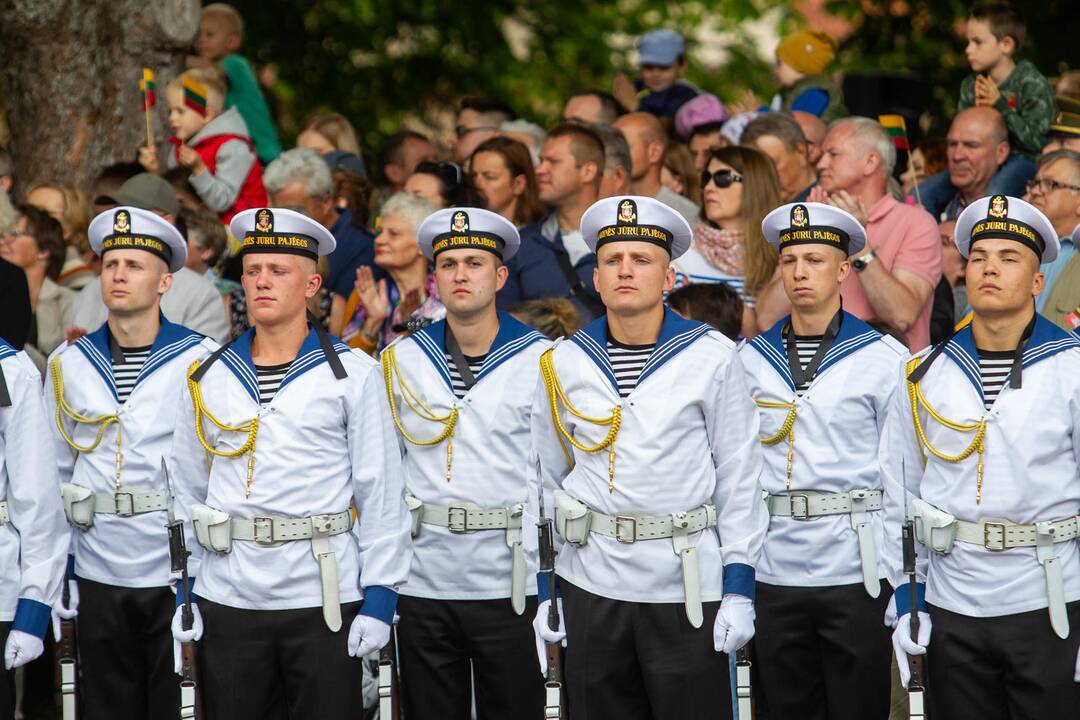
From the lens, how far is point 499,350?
649 cm

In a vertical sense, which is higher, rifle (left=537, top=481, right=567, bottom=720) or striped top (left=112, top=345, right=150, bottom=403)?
striped top (left=112, top=345, right=150, bottom=403)

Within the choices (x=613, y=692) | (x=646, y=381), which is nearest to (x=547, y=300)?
(x=646, y=381)

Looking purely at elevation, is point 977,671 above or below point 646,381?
below

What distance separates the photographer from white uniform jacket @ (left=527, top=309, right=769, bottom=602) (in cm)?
555

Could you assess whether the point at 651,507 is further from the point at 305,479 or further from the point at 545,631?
the point at 305,479

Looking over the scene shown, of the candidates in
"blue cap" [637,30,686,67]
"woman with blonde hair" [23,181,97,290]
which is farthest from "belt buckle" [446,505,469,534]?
"blue cap" [637,30,686,67]

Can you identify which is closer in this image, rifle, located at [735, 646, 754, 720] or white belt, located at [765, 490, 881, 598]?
rifle, located at [735, 646, 754, 720]

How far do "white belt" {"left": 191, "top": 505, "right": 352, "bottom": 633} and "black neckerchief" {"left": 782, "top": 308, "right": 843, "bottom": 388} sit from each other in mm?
1913

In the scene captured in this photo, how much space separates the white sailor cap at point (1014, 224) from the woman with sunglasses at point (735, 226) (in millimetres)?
2132

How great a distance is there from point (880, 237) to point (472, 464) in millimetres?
2612

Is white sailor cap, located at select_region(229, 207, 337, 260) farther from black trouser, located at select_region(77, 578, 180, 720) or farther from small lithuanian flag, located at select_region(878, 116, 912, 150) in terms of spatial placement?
small lithuanian flag, located at select_region(878, 116, 912, 150)

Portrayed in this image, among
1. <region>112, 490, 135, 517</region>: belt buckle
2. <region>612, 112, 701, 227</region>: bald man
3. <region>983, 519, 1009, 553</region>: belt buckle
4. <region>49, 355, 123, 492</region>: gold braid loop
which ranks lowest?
<region>983, 519, 1009, 553</region>: belt buckle

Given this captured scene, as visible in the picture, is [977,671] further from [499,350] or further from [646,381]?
[499,350]

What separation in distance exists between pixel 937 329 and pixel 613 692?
10.1 feet
